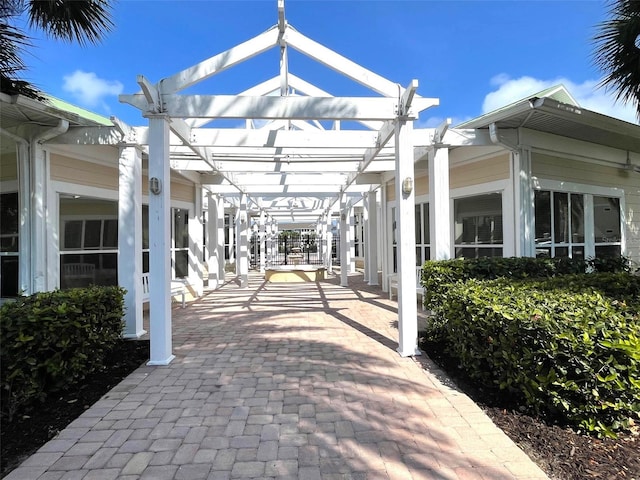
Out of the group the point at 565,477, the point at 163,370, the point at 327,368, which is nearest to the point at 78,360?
the point at 163,370

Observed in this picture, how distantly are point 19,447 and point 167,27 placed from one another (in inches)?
262

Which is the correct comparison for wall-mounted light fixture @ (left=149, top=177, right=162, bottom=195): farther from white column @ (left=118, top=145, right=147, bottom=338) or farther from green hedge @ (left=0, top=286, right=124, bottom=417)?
white column @ (left=118, top=145, right=147, bottom=338)

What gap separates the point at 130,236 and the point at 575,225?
27.9 feet

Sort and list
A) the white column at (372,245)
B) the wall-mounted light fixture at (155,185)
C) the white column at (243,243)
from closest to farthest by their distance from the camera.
Result: 1. the wall-mounted light fixture at (155,185)
2. the white column at (243,243)
3. the white column at (372,245)

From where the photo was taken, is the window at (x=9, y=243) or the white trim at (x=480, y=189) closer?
the window at (x=9, y=243)

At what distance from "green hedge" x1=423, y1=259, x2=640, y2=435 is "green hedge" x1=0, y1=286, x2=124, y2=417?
3.78 meters

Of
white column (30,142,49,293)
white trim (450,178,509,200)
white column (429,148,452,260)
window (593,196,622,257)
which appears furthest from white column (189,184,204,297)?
window (593,196,622,257)

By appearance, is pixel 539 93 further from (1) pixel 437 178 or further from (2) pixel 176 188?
(2) pixel 176 188

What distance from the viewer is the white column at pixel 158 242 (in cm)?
436

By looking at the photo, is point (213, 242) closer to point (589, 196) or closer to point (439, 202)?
point (439, 202)

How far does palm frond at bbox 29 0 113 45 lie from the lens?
14.9 ft

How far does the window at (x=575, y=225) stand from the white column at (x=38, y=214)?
8.54 metres

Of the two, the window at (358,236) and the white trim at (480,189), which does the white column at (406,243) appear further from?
the window at (358,236)

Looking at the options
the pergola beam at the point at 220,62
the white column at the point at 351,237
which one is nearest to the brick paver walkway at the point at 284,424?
the pergola beam at the point at 220,62
